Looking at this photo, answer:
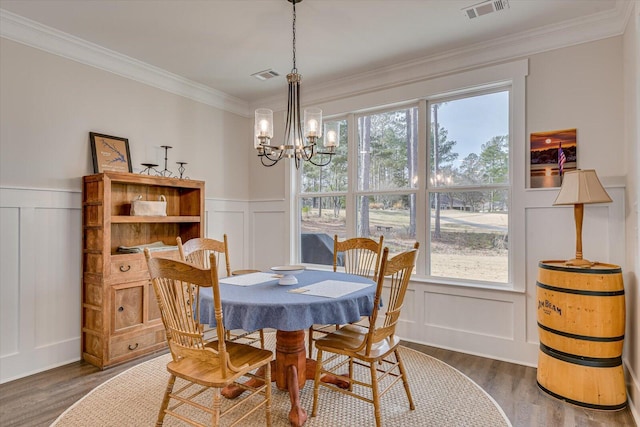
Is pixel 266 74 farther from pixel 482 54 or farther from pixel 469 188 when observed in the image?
pixel 469 188

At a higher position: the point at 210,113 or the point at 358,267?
the point at 210,113

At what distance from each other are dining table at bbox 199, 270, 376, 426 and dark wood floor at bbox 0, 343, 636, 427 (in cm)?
108

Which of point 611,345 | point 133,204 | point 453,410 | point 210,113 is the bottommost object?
point 453,410

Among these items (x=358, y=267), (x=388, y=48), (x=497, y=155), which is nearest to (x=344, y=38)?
(x=388, y=48)

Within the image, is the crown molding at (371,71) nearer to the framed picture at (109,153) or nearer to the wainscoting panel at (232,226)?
the framed picture at (109,153)

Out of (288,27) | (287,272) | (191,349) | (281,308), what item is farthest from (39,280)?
(288,27)

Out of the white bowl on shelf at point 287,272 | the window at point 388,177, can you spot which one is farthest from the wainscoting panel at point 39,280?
the window at point 388,177

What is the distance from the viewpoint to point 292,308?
6.27 feet

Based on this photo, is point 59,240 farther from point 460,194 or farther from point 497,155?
point 497,155

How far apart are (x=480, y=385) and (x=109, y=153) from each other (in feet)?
12.0

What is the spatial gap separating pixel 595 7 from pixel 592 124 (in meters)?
0.83

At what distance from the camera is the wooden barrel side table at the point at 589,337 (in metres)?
2.30

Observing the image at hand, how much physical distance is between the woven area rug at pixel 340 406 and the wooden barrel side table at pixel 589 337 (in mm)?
529

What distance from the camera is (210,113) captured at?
174 inches
